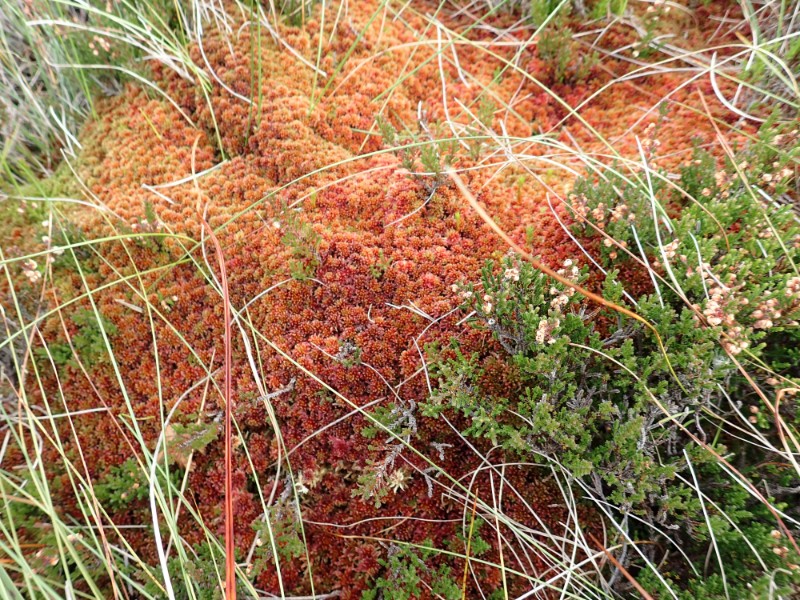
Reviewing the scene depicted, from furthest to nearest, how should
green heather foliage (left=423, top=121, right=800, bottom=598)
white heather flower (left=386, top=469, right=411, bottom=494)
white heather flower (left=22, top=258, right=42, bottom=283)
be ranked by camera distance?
white heather flower (left=22, top=258, right=42, bottom=283), white heather flower (left=386, top=469, right=411, bottom=494), green heather foliage (left=423, top=121, right=800, bottom=598)

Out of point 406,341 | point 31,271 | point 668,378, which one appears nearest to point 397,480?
point 406,341

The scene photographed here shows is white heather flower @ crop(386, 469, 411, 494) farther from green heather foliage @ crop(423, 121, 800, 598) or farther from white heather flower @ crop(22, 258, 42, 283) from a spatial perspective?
white heather flower @ crop(22, 258, 42, 283)

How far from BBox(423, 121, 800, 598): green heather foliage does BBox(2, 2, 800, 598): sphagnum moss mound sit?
17 millimetres

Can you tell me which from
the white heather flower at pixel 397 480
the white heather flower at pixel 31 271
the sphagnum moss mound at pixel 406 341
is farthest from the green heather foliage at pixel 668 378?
the white heather flower at pixel 31 271

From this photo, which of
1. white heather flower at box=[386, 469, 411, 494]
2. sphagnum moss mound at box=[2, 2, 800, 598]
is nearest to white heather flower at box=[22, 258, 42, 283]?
sphagnum moss mound at box=[2, 2, 800, 598]

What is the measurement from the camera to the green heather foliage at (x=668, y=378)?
204 cm

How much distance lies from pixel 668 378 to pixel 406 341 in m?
1.24

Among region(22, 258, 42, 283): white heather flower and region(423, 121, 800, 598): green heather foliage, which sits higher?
region(22, 258, 42, 283): white heather flower

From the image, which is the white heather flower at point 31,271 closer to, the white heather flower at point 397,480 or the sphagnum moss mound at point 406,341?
the sphagnum moss mound at point 406,341

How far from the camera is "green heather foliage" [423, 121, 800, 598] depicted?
2035 millimetres

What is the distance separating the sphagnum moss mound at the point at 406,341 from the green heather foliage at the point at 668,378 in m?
0.02

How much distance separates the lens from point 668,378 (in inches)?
87.6

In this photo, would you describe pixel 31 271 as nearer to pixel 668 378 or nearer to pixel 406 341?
pixel 406 341

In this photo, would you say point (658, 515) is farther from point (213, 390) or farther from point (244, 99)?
point (244, 99)
